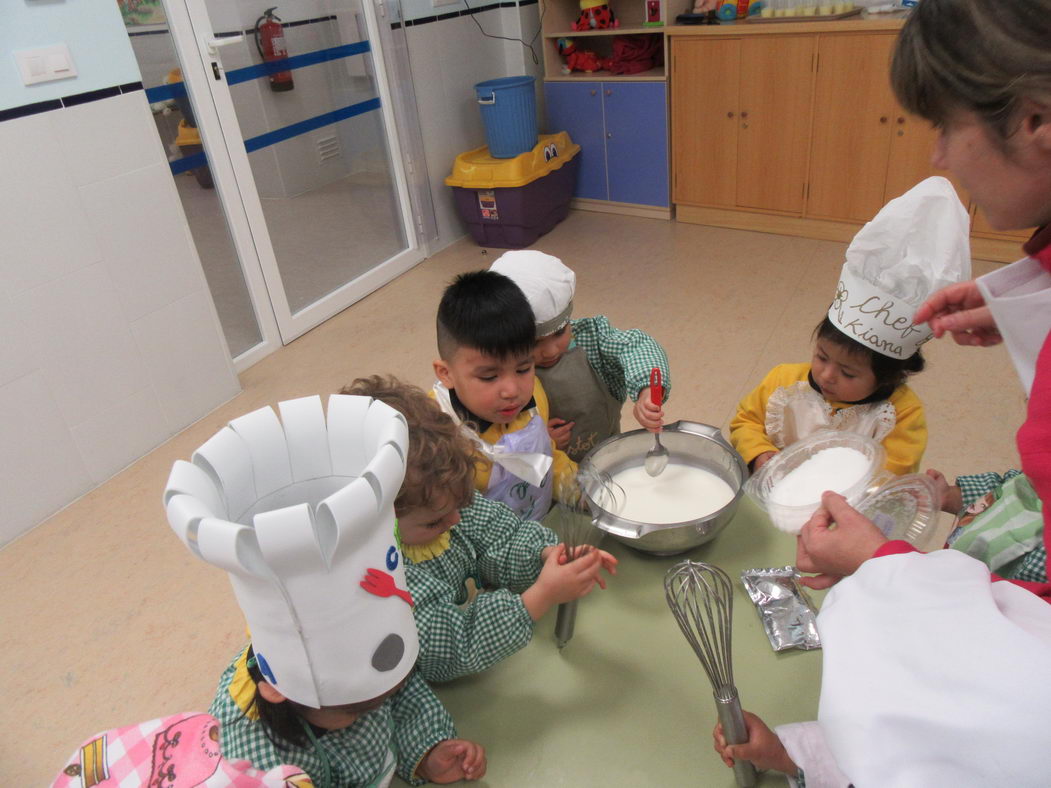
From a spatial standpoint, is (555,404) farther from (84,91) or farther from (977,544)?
(84,91)

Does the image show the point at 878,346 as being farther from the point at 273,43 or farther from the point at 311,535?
the point at 273,43

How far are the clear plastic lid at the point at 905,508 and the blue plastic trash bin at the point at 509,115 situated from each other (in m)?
2.91

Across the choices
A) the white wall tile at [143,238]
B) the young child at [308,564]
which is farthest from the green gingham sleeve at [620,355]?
the white wall tile at [143,238]

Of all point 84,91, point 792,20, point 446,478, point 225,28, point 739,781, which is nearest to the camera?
point 739,781

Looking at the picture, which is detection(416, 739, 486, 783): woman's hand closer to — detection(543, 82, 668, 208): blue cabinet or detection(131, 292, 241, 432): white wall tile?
detection(131, 292, 241, 432): white wall tile

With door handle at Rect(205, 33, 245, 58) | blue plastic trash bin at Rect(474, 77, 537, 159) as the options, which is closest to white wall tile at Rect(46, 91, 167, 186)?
door handle at Rect(205, 33, 245, 58)

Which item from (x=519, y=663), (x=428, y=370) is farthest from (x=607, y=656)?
(x=428, y=370)

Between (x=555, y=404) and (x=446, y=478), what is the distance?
58cm

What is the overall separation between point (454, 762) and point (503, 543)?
29 centimetres

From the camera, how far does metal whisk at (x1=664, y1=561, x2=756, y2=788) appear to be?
0.66m

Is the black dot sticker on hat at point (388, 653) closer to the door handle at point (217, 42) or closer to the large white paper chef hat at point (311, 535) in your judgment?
the large white paper chef hat at point (311, 535)

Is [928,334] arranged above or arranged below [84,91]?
below

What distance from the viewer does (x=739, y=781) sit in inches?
26.7

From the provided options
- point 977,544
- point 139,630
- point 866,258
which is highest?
point 866,258
